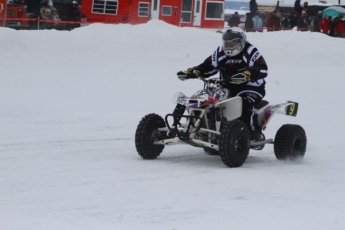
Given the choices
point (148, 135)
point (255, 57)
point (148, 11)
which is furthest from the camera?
point (148, 11)

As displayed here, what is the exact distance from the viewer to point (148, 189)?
25.2 feet

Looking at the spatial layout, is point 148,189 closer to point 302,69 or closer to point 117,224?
point 117,224

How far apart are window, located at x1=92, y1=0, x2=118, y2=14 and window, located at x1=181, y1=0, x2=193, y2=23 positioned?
3.27 metres

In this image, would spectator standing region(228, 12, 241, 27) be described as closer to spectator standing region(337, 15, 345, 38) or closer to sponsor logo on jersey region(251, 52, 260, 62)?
spectator standing region(337, 15, 345, 38)

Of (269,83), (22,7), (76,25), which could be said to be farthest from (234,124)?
(76,25)

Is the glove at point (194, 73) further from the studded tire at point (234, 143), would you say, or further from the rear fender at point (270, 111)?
the studded tire at point (234, 143)

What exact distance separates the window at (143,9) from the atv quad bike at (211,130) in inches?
926

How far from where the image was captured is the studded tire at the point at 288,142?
32.4 feet

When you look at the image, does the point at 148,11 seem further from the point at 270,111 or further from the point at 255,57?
the point at 255,57

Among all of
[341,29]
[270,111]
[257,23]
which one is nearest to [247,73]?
[270,111]

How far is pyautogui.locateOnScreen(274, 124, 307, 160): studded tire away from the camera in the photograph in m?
9.88

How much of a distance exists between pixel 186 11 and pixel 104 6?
4.00 meters

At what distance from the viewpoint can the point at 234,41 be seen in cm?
963

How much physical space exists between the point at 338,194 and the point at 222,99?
2245 millimetres
